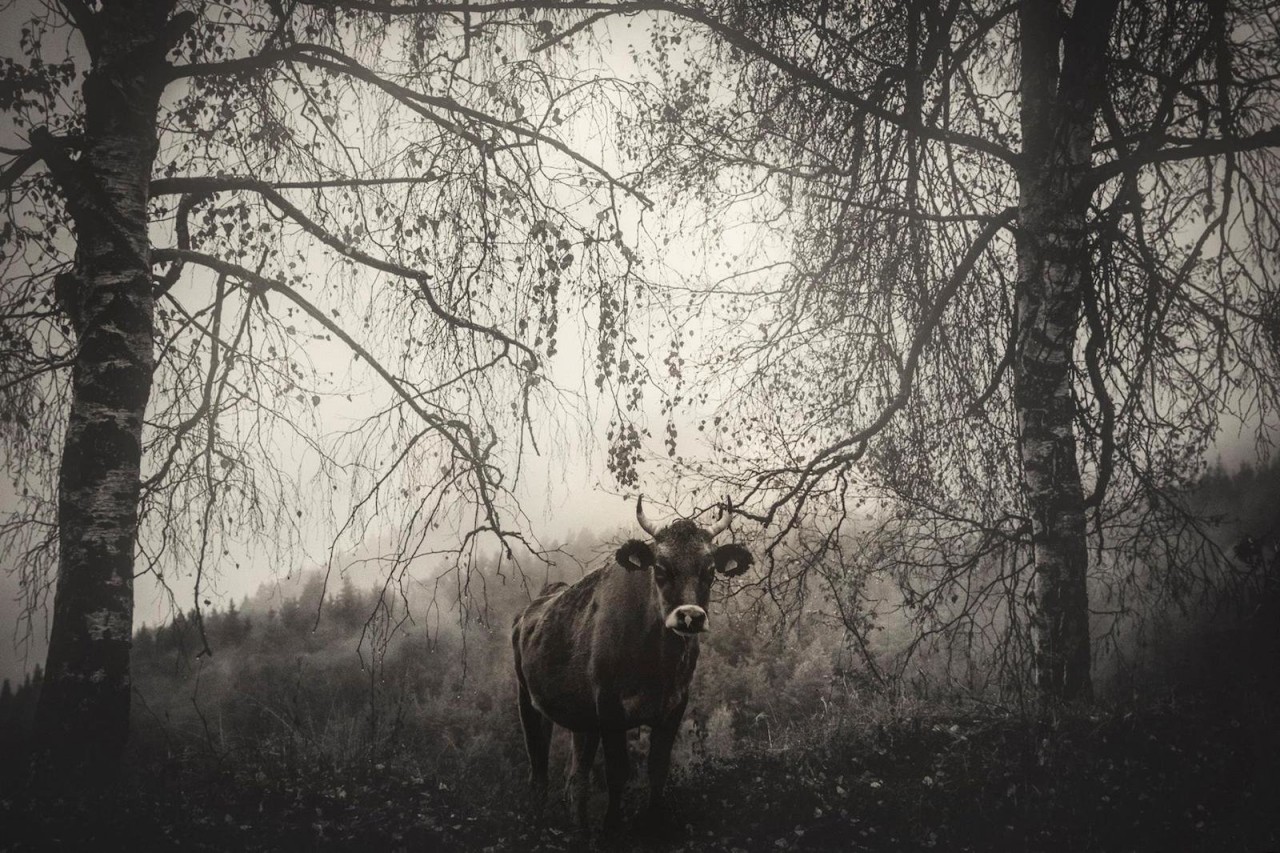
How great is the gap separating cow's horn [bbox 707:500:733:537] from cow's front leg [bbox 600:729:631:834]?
5.86ft

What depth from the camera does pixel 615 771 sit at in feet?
16.9

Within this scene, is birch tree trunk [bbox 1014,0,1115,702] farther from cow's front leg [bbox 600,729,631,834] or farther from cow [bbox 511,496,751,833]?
cow's front leg [bbox 600,729,631,834]

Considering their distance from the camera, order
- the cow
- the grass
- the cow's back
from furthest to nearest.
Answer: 1. the cow's back
2. the cow
3. the grass

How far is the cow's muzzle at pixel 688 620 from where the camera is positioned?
Answer: 173 inches

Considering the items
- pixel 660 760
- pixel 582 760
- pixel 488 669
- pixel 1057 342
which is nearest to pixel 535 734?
pixel 582 760

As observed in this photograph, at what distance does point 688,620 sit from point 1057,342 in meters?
3.76

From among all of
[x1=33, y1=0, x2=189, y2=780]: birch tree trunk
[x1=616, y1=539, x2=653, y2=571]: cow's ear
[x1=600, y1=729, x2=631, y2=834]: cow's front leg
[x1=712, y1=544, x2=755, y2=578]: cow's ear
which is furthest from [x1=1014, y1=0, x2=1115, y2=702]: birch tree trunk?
[x1=33, y1=0, x2=189, y2=780]: birch tree trunk

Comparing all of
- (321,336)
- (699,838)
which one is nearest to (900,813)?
(699,838)

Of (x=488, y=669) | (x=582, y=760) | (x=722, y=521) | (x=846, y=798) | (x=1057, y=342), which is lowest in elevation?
(x=846, y=798)

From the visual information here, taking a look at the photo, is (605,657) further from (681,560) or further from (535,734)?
(535,734)

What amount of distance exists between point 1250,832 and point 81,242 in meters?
8.57

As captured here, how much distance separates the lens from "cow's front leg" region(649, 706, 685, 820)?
197 inches

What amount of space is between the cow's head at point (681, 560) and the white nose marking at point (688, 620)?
0.42 feet

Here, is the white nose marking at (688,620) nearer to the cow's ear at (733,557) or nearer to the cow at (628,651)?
the cow at (628,651)
